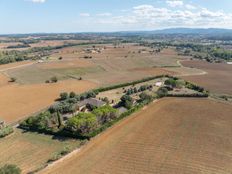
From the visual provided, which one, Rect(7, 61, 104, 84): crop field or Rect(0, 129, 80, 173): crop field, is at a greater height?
Rect(7, 61, 104, 84): crop field

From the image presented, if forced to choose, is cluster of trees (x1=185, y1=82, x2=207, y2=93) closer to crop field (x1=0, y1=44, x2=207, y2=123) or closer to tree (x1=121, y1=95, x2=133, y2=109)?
crop field (x1=0, y1=44, x2=207, y2=123)

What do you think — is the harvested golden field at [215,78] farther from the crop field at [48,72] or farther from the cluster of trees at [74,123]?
the crop field at [48,72]

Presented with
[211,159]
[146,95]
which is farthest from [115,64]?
[211,159]

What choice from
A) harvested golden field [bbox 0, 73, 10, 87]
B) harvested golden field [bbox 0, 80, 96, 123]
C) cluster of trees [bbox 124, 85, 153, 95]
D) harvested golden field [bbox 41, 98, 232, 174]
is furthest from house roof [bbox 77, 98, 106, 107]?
harvested golden field [bbox 0, 73, 10, 87]

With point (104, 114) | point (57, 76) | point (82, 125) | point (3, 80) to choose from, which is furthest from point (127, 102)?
point (3, 80)

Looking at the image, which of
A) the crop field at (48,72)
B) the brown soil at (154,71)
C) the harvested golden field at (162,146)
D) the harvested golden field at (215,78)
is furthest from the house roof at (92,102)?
the brown soil at (154,71)

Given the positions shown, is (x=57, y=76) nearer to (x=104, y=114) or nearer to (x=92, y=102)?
(x=92, y=102)

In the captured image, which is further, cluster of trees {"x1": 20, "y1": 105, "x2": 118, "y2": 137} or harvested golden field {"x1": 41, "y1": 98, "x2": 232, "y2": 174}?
cluster of trees {"x1": 20, "y1": 105, "x2": 118, "y2": 137}

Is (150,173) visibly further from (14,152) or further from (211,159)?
(14,152)

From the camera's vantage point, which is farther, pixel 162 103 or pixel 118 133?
pixel 162 103
